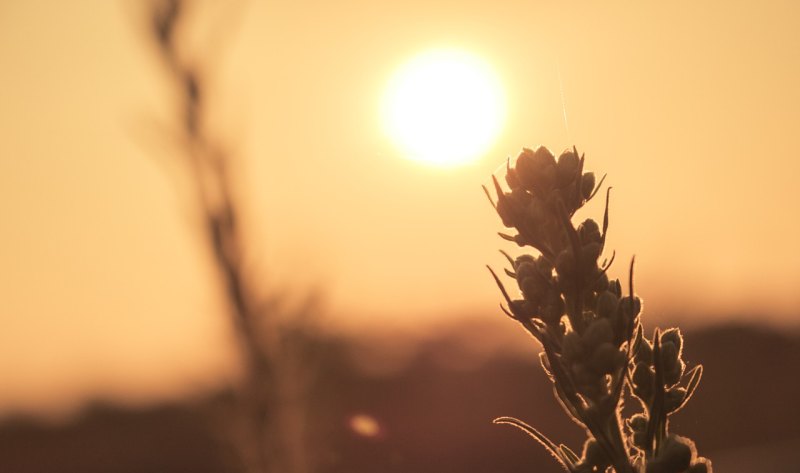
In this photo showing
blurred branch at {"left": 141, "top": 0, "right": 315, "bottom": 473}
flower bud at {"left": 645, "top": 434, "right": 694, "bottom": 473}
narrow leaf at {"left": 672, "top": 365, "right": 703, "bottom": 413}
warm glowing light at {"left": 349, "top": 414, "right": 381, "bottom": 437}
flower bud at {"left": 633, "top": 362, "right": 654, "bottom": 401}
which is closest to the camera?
flower bud at {"left": 645, "top": 434, "right": 694, "bottom": 473}

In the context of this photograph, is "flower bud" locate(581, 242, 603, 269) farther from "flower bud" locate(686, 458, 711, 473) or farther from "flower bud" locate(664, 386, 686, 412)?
"flower bud" locate(686, 458, 711, 473)

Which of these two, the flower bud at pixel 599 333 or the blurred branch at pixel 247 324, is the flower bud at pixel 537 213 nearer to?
the flower bud at pixel 599 333

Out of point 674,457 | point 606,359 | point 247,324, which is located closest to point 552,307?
point 606,359

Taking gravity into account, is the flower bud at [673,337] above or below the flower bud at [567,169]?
below

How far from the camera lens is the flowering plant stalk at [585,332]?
1.70m

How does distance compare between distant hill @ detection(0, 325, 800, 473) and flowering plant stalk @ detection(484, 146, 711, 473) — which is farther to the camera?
distant hill @ detection(0, 325, 800, 473)

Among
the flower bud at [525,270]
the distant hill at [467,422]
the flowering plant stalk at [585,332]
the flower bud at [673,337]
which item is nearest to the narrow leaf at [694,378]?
the flowering plant stalk at [585,332]

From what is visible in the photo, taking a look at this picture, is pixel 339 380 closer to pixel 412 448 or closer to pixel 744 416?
pixel 412 448

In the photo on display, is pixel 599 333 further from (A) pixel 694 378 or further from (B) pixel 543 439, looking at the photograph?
(A) pixel 694 378

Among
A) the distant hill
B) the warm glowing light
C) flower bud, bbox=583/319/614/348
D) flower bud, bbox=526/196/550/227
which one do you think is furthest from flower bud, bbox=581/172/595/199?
the distant hill

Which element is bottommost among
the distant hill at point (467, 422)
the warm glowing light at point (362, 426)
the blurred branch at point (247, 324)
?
the distant hill at point (467, 422)

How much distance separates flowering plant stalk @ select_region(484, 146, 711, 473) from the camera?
1698 mm

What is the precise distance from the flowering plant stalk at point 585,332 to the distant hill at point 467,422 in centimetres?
868

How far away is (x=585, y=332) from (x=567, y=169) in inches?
15.0
